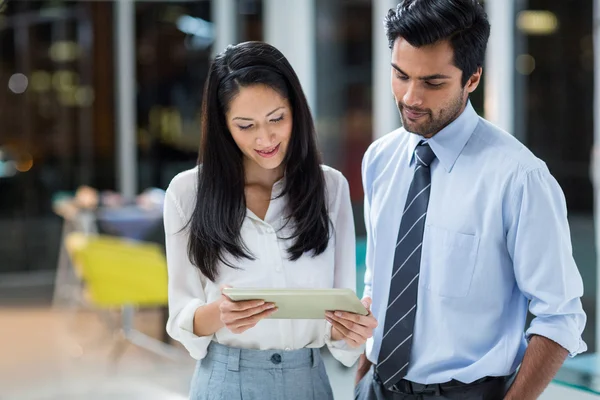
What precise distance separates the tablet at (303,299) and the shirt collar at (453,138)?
0.34m

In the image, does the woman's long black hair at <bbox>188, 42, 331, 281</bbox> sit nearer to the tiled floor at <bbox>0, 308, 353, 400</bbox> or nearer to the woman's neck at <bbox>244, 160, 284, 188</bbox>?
the woman's neck at <bbox>244, 160, 284, 188</bbox>

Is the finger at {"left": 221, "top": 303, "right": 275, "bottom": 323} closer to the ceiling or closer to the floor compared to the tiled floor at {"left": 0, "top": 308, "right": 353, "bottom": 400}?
closer to the ceiling

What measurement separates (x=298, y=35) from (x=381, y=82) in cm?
158

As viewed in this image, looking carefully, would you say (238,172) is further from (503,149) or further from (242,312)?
→ (503,149)

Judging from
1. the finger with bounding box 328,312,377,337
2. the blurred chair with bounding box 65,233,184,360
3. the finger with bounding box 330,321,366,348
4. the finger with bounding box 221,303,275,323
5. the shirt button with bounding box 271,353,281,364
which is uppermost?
the finger with bounding box 221,303,275,323

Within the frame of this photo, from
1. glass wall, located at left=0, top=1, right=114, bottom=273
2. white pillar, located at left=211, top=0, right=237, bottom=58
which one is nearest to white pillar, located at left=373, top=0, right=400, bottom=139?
white pillar, located at left=211, top=0, right=237, bottom=58

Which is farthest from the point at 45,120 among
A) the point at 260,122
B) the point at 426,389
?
the point at 426,389

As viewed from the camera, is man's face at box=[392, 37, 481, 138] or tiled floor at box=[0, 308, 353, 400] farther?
tiled floor at box=[0, 308, 353, 400]

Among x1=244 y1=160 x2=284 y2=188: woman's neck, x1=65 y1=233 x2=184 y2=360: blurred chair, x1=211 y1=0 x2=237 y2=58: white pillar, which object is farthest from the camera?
x1=211 y1=0 x2=237 y2=58: white pillar

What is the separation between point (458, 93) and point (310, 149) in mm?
349

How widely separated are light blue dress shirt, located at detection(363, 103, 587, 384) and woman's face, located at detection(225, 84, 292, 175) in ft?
0.84

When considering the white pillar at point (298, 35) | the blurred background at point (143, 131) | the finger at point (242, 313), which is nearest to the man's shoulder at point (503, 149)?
the finger at point (242, 313)

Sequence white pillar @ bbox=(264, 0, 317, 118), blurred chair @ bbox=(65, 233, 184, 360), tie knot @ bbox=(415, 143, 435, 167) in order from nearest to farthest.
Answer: tie knot @ bbox=(415, 143, 435, 167)
blurred chair @ bbox=(65, 233, 184, 360)
white pillar @ bbox=(264, 0, 317, 118)

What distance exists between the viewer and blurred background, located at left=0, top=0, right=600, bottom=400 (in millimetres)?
5086
